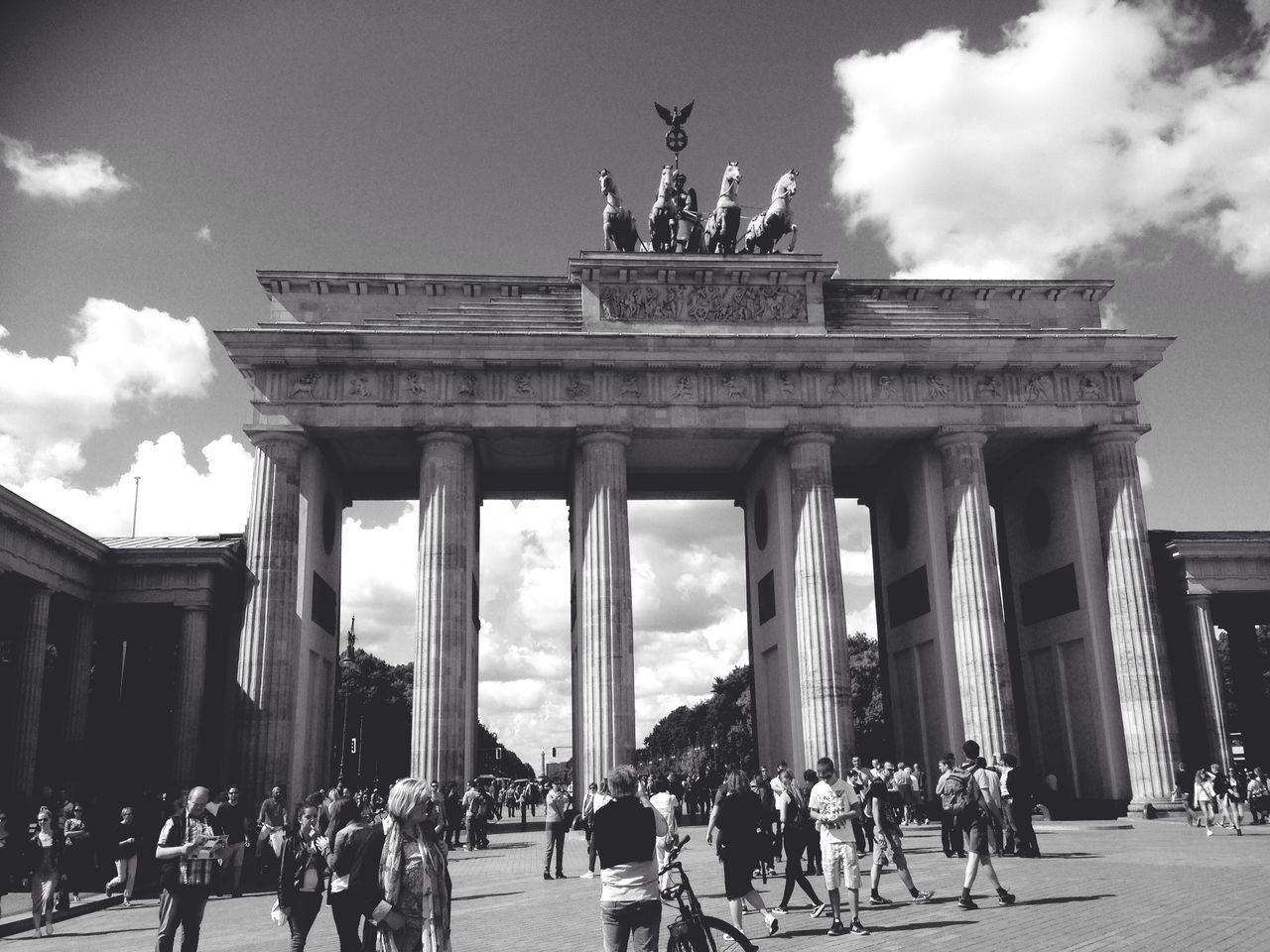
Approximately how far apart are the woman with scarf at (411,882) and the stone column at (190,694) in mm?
28225

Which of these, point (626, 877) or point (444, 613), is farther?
point (444, 613)

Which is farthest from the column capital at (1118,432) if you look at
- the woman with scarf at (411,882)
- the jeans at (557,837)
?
the woman with scarf at (411,882)

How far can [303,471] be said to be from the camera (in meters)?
36.4

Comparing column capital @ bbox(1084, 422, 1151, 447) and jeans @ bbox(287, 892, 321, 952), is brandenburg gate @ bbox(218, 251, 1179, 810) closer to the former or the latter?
column capital @ bbox(1084, 422, 1151, 447)

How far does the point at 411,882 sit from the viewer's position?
739 centimetres

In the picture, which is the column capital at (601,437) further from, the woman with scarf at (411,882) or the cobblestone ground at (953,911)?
the woman with scarf at (411,882)

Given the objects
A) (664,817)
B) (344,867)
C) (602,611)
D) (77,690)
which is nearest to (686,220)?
(602,611)

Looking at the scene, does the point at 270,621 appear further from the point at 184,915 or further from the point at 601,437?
the point at 184,915

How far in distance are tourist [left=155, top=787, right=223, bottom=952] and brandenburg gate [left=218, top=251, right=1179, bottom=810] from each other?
22.3 meters

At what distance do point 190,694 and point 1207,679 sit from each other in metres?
34.3

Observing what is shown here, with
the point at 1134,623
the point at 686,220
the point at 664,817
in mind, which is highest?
the point at 686,220

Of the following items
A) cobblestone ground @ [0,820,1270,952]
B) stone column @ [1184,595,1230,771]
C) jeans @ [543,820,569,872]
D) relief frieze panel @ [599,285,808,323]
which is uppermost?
relief frieze panel @ [599,285,808,323]

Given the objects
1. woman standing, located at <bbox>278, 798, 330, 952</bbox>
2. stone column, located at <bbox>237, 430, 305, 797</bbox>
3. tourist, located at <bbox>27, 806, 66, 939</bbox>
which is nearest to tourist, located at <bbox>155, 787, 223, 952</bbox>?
woman standing, located at <bbox>278, 798, 330, 952</bbox>

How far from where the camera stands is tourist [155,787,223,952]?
10555 mm
